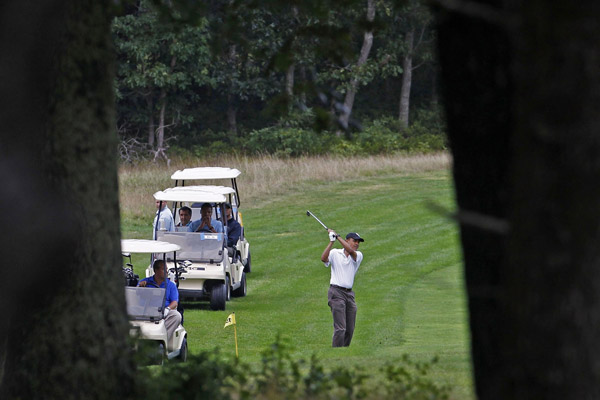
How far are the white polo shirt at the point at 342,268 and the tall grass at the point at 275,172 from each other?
45.2ft

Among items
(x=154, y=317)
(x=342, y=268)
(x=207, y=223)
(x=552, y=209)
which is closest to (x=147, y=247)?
(x=154, y=317)

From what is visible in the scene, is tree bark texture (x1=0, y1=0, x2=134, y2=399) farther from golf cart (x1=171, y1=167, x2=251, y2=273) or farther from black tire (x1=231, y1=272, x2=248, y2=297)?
golf cart (x1=171, y1=167, x2=251, y2=273)

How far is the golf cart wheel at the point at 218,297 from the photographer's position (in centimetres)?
1652

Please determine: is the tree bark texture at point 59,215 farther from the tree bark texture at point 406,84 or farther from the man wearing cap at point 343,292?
the tree bark texture at point 406,84

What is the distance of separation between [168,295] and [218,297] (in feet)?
11.7

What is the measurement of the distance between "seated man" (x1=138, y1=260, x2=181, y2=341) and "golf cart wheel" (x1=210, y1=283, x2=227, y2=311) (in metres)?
2.95

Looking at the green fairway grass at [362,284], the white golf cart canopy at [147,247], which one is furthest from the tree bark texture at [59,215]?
the white golf cart canopy at [147,247]

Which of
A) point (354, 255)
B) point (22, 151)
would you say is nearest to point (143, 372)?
point (22, 151)

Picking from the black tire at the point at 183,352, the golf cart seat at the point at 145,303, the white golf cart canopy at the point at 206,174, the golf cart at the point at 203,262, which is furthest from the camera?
the white golf cart canopy at the point at 206,174

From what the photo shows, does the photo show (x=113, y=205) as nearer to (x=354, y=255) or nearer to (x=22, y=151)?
(x=22, y=151)

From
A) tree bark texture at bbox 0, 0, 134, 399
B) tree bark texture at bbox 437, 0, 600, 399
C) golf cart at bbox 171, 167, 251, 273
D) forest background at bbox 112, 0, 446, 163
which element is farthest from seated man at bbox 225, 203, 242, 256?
forest background at bbox 112, 0, 446, 163

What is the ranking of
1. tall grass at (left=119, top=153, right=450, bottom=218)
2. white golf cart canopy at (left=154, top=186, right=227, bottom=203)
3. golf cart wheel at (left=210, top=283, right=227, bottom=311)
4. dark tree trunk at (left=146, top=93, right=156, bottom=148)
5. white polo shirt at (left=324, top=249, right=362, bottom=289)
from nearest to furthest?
white polo shirt at (left=324, top=249, right=362, bottom=289)
golf cart wheel at (left=210, top=283, right=227, bottom=311)
white golf cart canopy at (left=154, top=186, right=227, bottom=203)
tall grass at (left=119, top=153, right=450, bottom=218)
dark tree trunk at (left=146, top=93, right=156, bottom=148)

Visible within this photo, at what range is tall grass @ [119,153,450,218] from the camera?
29.9 metres

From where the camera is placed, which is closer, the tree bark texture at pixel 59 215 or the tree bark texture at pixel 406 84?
the tree bark texture at pixel 59 215
